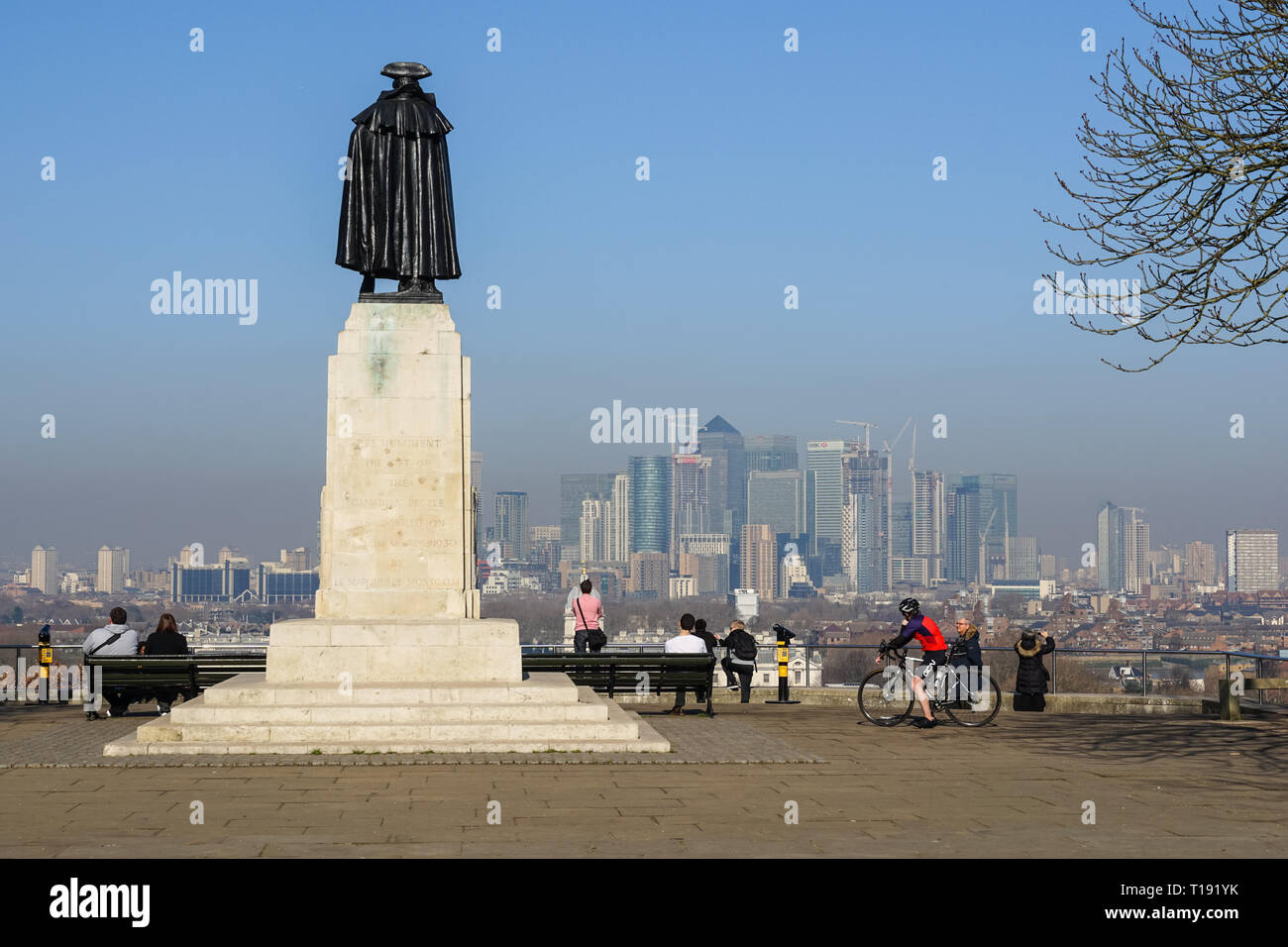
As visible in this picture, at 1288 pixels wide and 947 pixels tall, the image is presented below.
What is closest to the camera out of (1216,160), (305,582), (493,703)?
(1216,160)

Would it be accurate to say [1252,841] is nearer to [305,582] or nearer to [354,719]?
[354,719]

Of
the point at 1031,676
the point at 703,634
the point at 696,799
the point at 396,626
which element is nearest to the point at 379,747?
the point at 396,626

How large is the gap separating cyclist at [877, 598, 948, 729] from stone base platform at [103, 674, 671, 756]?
3735mm

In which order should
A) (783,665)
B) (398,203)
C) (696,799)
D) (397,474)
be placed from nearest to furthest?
(696,799) → (397,474) → (398,203) → (783,665)

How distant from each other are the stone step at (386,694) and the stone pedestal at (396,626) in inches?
0.6

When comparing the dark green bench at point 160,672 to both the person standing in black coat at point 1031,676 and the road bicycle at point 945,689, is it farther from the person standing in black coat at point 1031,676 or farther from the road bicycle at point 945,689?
the person standing in black coat at point 1031,676

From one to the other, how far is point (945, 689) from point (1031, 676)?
3.26 m

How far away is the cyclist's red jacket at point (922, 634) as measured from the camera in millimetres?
17234

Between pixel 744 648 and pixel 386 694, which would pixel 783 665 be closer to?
pixel 744 648

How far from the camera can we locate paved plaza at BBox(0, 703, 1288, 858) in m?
9.09

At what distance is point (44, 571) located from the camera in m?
146

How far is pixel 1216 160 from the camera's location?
14.2 metres
